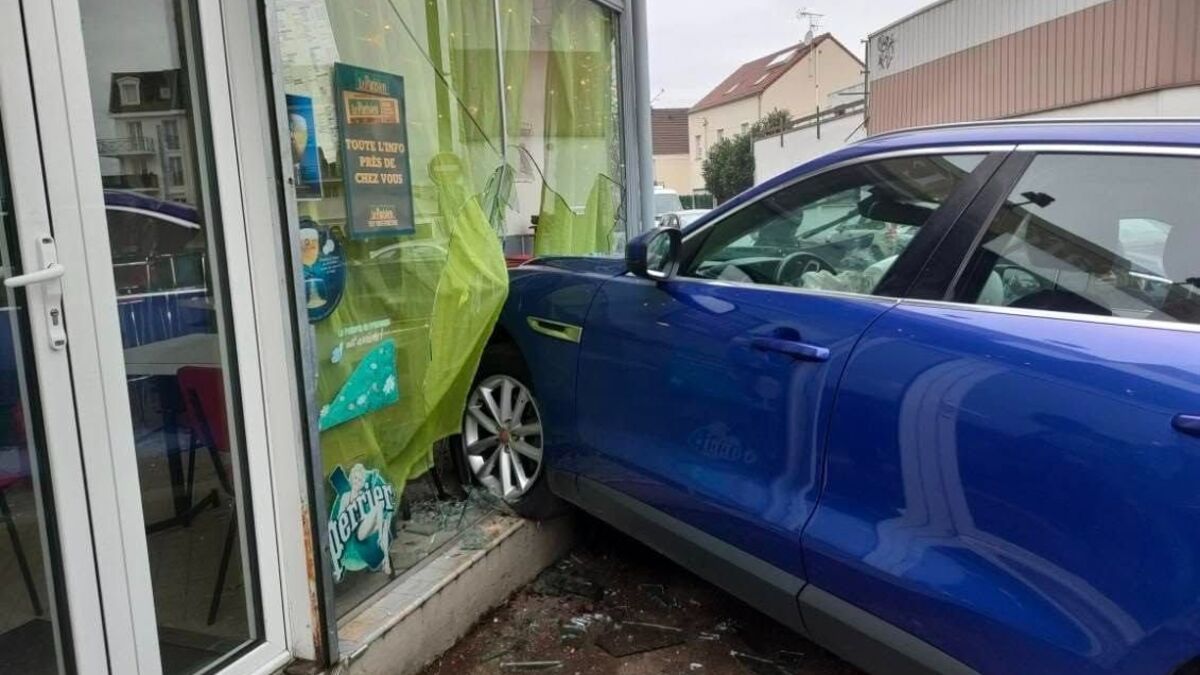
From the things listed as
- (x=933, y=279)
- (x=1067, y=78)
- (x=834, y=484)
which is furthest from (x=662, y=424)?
(x=1067, y=78)

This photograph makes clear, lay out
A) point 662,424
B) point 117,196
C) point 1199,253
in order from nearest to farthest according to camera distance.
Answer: point 1199,253 → point 117,196 → point 662,424

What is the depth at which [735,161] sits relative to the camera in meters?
44.7

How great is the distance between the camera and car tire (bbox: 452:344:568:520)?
3.79 m

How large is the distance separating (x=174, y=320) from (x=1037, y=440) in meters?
2.15

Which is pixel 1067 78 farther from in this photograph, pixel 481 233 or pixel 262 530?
pixel 262 530

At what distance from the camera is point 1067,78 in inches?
755

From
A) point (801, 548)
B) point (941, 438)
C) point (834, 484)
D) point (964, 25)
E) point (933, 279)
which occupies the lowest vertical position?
point (801, 548)

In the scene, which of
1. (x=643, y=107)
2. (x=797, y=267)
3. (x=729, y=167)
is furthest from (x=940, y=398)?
(x=729, y=167)

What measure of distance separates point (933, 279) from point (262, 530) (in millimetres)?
2000

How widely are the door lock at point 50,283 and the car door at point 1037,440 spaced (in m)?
1.91

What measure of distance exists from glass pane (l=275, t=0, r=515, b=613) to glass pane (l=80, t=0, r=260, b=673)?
473 mm

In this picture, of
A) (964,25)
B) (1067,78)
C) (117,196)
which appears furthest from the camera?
(964,25)

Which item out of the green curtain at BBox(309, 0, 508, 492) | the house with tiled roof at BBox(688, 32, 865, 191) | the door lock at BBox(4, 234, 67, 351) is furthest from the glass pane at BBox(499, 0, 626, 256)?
the house with tiled roof at BBox(688, 32, 865, 191)

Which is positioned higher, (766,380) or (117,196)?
(117,196)
